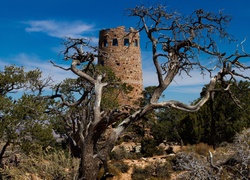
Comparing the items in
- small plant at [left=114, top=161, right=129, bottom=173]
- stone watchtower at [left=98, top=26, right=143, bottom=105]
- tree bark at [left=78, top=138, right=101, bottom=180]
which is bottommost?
small plant at [left=114, top=161, right=129, bottom=173]

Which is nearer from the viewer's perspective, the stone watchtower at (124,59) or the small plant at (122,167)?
the small plant at (122,167)

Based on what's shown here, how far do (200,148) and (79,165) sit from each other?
10182 millimetres

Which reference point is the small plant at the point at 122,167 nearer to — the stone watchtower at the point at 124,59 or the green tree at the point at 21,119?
the green tree at the point at 21,119

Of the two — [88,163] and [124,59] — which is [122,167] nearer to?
[88,163]

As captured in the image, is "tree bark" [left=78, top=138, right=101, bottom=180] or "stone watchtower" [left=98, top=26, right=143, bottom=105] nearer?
"tree bark" [left=78, top=138, right=101, bottom=180]

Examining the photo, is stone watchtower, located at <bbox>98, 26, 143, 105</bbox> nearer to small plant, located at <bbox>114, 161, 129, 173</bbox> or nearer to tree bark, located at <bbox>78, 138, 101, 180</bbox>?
small plant, located at <bbox>114, 161, 129, 173</bbox>

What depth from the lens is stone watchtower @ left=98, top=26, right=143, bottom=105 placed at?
34.0 meters

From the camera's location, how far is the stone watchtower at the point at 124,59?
3400 centimetres

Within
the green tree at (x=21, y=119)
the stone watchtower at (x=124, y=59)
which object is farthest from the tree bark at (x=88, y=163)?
the stone watchtower at (x=124, y=59)

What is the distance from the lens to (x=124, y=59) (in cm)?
3425

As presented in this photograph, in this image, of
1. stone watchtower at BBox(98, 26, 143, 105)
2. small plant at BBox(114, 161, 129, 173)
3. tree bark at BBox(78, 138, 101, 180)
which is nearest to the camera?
tree bark at BBox(78, 138, 101, 180)

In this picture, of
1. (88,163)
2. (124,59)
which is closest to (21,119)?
(88,163)

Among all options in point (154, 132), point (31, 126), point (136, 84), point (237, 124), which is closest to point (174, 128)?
point (154, 132)

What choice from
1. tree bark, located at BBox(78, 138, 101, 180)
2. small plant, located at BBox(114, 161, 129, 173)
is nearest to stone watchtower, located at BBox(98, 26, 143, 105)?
small plant, located at BBox(114, 161, 129, 173)
